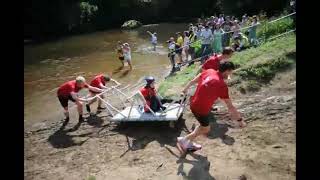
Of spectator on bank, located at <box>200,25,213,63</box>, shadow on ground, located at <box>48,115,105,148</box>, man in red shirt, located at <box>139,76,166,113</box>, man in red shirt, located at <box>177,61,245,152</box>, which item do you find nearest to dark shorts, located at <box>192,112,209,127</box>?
man in red shirt, located at <box>177,61,245,152</box>

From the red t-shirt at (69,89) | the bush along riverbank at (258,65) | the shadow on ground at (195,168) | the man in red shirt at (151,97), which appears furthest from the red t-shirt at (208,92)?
the red t-shirt at (69,89)

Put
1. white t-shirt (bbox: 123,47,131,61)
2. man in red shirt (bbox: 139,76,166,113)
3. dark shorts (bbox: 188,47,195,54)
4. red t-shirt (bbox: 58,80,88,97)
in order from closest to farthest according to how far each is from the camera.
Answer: man in red shirt (bbox: 139,76,166,113) < red t-shirt (bbox: 58,80,88,97) < dark shorts (bbox: 188,47,195,54) < white t-shirt (bbox: 123,47,131,61)

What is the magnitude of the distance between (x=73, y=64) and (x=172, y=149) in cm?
1736

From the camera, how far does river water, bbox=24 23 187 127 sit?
54.1 ft

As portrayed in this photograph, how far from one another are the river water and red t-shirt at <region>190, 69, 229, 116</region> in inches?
273

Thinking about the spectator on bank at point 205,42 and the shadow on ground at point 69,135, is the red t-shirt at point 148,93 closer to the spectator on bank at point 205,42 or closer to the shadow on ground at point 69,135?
the shadow on ground at point 69,135

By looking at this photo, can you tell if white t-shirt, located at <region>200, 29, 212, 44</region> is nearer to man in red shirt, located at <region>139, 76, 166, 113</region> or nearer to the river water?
the river water

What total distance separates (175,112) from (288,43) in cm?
616

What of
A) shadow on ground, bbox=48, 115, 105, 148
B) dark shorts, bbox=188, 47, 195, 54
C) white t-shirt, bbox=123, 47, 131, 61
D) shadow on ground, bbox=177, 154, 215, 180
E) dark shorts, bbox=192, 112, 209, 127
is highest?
dark shorts, bbox=188, 47, 195, 54

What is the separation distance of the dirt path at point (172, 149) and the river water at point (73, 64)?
10.4ft

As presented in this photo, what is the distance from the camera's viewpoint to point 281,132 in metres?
9.12

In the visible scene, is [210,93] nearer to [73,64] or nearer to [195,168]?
[195,168]

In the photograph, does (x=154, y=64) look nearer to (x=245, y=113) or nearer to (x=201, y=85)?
(x=245, y=113)

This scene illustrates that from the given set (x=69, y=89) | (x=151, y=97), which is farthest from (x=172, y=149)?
(x=69, y=89)
